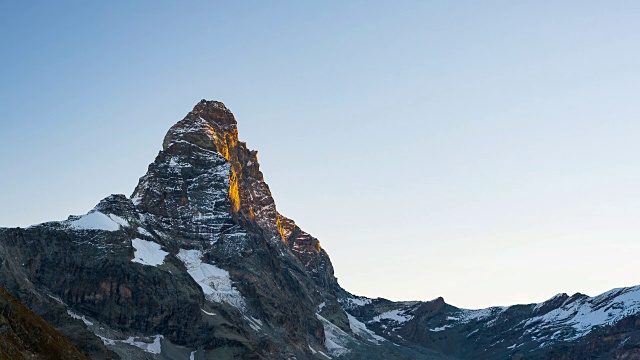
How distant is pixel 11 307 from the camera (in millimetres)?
195625

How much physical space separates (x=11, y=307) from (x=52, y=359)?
13.6m

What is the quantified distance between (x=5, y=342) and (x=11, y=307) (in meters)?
20.2

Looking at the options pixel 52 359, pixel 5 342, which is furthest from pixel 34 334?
pixel 5 342

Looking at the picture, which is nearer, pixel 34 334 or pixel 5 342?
pixel 5 342

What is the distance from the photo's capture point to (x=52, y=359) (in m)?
194

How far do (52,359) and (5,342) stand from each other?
1912cm

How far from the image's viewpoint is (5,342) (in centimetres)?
17650

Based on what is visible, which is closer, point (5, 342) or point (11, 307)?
point (5, 342)

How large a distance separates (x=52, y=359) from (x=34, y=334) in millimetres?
6548

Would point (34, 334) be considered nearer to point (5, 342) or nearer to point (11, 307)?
point (11, 307)

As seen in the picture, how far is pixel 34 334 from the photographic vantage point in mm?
195875

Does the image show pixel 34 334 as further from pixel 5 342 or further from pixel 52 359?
pixel 5 342

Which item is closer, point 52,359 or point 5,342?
point 5,342
